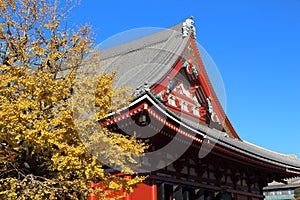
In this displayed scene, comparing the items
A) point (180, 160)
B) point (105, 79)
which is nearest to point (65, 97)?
point (105, 79)

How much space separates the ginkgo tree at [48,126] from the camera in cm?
895

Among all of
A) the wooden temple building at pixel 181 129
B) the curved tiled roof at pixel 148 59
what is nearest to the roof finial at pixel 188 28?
the wooden temple building at pixel 181 129

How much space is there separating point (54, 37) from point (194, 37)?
9.83 metres

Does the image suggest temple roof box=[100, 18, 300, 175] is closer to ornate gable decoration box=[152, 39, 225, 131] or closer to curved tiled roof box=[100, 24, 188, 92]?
curved tiled roof box=[100, 24, 188, 92]

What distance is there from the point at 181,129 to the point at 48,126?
4.34m

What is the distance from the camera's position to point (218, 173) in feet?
55.6

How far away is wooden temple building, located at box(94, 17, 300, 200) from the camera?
11203 millimetres

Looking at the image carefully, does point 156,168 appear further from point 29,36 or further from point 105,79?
point 29,36

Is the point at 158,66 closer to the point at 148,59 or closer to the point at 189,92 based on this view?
the point at 189,92

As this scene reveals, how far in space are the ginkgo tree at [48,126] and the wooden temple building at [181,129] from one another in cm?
121

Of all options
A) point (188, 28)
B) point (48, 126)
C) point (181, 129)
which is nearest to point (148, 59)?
point (188, 28)

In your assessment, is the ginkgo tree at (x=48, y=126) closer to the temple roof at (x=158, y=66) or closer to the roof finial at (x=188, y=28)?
the temple roof at (x=158, y=66)

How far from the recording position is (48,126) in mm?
9109

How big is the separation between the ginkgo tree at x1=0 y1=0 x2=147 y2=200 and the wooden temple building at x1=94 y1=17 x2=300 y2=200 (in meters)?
1.21
